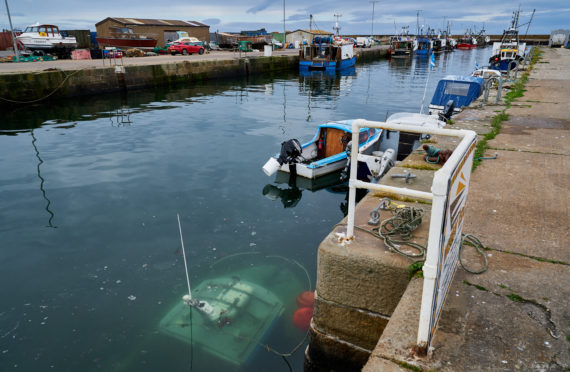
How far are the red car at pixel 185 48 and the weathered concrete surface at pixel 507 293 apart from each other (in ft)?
130

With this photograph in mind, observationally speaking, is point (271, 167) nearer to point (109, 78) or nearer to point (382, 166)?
point (382, 166)

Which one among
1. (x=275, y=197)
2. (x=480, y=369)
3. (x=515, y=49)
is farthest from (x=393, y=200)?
(x=515, y=49)

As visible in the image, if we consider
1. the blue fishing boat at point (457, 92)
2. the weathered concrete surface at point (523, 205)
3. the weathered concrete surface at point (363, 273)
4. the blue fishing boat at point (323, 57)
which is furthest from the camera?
the blue fishing boat at point (323, 57)

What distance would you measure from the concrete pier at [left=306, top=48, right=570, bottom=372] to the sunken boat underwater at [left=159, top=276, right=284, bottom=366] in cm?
127

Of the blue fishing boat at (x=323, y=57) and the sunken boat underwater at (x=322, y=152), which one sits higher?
the blue fishing boat at (x=323, y=57)

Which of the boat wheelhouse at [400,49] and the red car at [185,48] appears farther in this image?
the boat wheelhouse at [400,49]

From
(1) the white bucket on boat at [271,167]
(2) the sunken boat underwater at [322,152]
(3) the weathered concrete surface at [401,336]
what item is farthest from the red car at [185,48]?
(3) the weathered concrete surface at [401,336]

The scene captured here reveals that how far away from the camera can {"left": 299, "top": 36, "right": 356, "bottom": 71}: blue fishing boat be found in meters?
41.1

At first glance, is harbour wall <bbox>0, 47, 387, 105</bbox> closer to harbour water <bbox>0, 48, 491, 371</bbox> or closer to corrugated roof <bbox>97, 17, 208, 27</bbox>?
harbour water <bbox>0, 48, 491, 371</bbox>

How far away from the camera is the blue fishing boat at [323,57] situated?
41.1 meters

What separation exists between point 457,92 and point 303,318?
44.4ft

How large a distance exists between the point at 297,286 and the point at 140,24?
167 feet

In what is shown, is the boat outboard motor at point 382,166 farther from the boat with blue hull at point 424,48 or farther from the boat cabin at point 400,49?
the boat with blue hull at point 424,48

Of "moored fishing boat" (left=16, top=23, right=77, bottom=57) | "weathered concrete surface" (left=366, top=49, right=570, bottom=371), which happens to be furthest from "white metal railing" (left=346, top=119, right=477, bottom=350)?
"moored fishing boat" (left=16, top=23, right=77, bottom=57)
